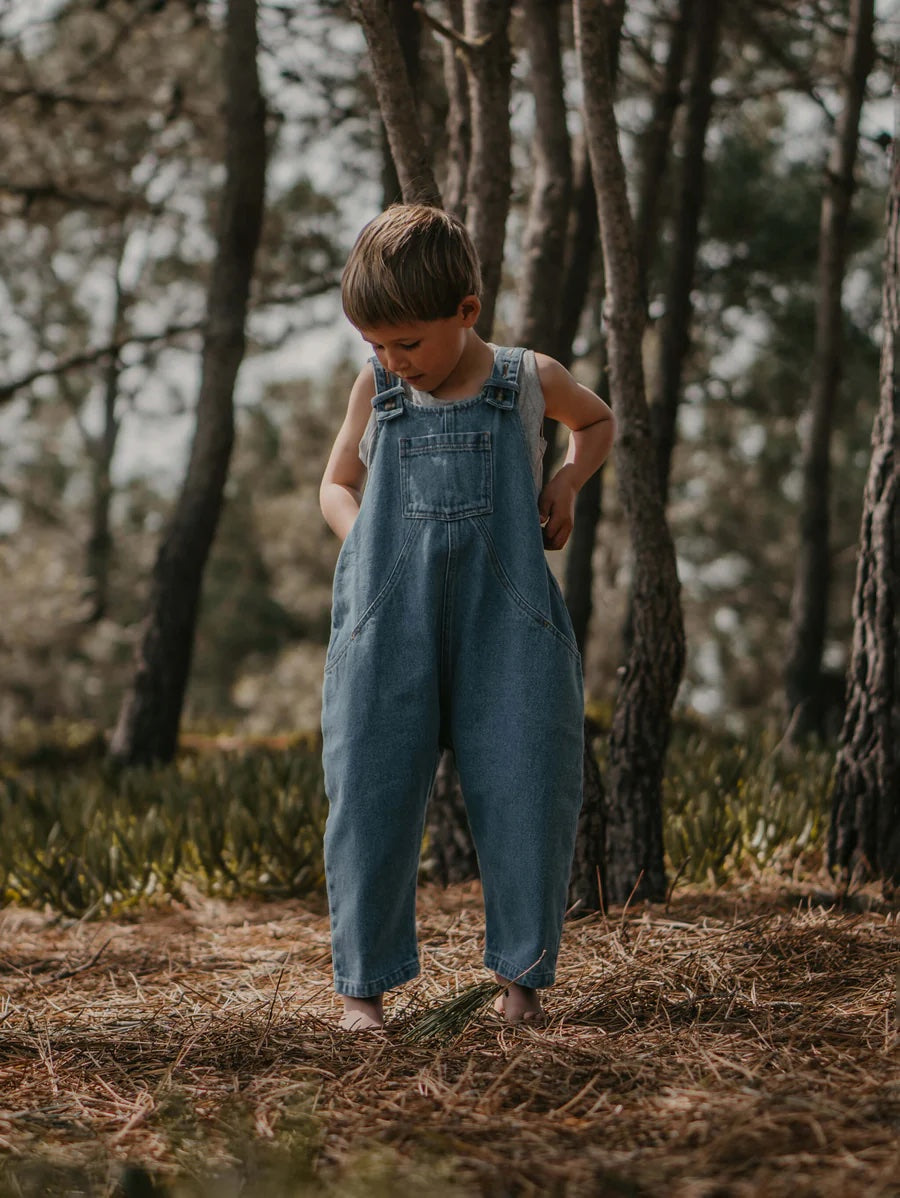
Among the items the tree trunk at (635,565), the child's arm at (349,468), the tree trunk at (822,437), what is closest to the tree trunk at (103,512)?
the tree trunk at (822,437)

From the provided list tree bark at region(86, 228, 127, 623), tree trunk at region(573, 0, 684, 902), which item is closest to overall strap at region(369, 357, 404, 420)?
tree trunk at region(573, 0, 684, 902)

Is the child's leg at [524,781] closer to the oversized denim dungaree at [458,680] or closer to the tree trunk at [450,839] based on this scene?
the oversized denim dungaree at [458,680]

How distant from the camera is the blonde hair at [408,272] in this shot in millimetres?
2119

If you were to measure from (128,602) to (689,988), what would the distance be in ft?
62.9

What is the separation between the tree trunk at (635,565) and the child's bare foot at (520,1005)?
1296mm

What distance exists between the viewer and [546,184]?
193 inches

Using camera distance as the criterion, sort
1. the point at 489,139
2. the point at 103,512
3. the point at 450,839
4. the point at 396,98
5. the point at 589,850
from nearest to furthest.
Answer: the point at 589,850
the point at 396,98
the point at 489,139
the point at 450,839
the point at 103,512

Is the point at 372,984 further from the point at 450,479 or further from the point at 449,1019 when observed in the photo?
the point at 450,479

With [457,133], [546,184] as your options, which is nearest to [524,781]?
[457,133]

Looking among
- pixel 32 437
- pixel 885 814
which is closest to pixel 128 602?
pixel 32 437

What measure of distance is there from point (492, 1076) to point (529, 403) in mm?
1211

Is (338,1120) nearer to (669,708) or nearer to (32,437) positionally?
(669,708)

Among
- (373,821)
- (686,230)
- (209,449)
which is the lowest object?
(373,821)

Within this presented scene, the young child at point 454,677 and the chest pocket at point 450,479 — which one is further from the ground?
the chest pocket at point 450,479
